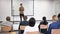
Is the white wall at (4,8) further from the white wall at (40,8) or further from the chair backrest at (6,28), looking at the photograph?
the chair backrest at (6,28)

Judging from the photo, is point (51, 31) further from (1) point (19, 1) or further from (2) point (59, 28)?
(1) point (19, 1)

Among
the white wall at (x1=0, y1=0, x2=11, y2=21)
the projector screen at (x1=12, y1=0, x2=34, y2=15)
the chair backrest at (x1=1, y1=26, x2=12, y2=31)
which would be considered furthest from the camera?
the white wall at (x1=0, y1=0, x2=11, y2=21)

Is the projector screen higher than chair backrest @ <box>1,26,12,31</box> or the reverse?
higher

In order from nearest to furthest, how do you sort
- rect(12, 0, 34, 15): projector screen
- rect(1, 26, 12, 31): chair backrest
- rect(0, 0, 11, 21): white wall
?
rect(1, 26, 12, 31): chair backrest
rect(12, 0, 34, 15): projector screen
rect(0, 0, 11, 21): white wall

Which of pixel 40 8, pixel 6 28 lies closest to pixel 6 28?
pixel 6 28

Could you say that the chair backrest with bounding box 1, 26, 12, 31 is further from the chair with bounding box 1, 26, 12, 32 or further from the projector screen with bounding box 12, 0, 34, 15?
the projector screen with bounding box 12, 0, 34, 15

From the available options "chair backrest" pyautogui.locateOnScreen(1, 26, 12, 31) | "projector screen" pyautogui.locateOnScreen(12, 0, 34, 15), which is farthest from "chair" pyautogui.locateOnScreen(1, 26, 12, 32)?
"projector screen" pyautogui.locateOnScreen(12, 0, 34, 15)

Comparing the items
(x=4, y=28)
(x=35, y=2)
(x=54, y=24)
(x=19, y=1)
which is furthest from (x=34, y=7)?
(x=54, y=24)

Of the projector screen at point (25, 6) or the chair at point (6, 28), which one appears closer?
the chair at point (6, 28)

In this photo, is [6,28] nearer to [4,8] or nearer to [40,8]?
[4,8]

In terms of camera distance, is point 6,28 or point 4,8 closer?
point 6,28

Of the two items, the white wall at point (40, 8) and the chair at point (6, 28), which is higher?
the white wall at point (40, 8)

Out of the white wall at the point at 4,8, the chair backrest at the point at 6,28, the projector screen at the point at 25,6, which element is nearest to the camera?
the chair backrest at the point at 6,28

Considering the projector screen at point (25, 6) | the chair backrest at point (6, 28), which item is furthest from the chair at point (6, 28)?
the projector screen at point (25, 6)
